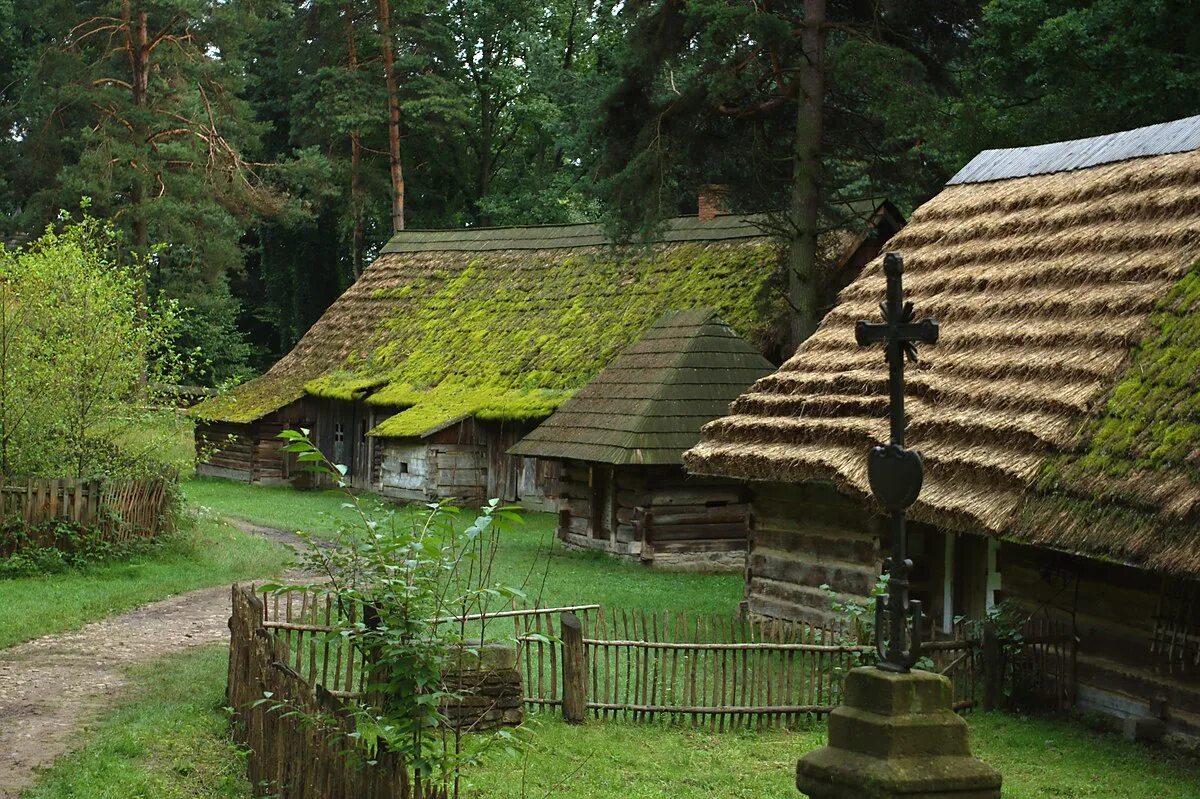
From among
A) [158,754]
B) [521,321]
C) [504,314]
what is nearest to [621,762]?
[158,754]

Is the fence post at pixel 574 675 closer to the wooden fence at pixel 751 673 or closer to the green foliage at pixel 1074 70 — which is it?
the wooden fence at pixel 751 673

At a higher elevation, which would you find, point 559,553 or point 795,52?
point 795,52

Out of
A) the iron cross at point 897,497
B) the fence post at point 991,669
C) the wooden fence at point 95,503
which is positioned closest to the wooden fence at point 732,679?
the fence post at point 991,669

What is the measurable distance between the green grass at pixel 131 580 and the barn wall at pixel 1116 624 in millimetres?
9069

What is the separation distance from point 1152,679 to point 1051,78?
12.4 m

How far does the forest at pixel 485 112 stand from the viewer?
20859 millimetres

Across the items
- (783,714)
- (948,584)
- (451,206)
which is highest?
(451,206)

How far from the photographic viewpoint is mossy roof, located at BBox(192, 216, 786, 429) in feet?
91.8

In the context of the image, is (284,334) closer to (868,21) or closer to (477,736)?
(868,21)

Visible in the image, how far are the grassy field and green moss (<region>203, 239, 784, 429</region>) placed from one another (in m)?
13.7

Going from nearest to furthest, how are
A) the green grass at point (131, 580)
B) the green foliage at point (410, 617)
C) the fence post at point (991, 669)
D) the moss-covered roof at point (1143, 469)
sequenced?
the green foliage at point (410, 617) < the moss-covered roof at point (1143, 469) < the fence post at point (991, 669) < the green grass at point (131, 580)

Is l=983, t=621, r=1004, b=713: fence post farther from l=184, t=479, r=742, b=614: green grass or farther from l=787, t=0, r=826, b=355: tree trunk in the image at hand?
l=787, t=0, r=826, b=355: tree trunk

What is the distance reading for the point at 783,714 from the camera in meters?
11.8

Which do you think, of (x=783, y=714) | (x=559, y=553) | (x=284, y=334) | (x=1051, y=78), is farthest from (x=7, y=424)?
(x=284, y=334)
